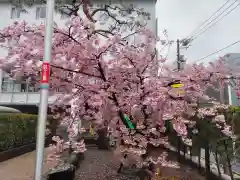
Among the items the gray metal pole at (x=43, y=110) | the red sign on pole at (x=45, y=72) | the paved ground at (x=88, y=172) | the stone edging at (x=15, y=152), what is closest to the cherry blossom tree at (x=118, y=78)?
the gray metal pole at (x=43, y=110)

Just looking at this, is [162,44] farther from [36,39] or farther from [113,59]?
[36,39]

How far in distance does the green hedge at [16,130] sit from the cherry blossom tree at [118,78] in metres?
3.77

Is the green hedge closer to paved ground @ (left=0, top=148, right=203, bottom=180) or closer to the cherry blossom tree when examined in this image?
paved ground @ (left=0, top=148, right=203, bottom=180)

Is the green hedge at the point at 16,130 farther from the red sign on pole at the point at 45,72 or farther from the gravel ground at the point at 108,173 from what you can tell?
the red sign on pole at the point at 45,72

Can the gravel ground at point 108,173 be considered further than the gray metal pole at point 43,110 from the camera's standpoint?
Yes

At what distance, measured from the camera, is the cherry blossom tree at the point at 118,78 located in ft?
11.6

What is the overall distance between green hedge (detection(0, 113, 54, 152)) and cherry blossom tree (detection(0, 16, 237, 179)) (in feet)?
12.4

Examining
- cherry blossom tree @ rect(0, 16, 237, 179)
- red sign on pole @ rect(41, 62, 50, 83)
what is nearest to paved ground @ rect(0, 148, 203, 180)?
cherry blossom tree @ rect(0, 16, 237, 179)

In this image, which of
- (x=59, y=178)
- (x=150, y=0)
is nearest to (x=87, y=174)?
(x=59, y=178)

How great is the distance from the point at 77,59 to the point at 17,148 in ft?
24.4

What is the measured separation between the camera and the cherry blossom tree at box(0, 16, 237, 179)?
11.6 ft

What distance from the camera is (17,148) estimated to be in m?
9.48

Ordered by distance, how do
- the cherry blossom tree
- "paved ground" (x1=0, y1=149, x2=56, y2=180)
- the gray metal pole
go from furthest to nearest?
"paved ground" (x1=0, y1=149, x2=56, y2=180) < the cherry blossom tree < the gray metal pole

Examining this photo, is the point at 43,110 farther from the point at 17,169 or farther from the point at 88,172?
the point at 17,169
